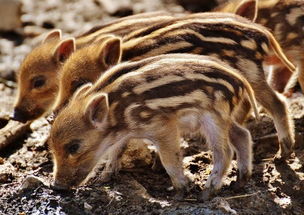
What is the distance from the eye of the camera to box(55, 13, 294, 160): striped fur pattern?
5.54 metres

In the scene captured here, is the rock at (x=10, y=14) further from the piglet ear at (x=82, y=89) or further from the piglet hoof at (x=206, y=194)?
the piglet hoof at (x=206, y=194)

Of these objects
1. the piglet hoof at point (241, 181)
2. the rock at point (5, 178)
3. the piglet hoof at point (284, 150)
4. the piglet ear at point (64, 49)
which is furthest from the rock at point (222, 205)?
the piglet ear at point (64, 49)

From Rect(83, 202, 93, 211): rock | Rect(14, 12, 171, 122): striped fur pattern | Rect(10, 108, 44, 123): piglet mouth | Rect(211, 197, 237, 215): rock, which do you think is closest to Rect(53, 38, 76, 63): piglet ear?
Rect(14, 12, 171, 122): striped fur pattern

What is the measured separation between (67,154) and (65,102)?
0.75 meters

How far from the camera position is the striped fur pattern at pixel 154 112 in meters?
5.06

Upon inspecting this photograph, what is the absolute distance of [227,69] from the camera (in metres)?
5.12

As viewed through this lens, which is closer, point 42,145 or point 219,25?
point 219,25

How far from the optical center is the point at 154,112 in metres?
5.09

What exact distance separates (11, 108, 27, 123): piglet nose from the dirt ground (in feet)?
0.60

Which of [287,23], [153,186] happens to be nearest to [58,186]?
[153,186]

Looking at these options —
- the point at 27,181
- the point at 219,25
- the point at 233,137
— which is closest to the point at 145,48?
the point at 219,25

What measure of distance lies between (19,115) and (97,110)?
4.37 ft

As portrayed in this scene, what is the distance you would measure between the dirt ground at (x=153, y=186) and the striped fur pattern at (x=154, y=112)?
0.16 m

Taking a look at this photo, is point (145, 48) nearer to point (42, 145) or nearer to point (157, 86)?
point (157, 86)
